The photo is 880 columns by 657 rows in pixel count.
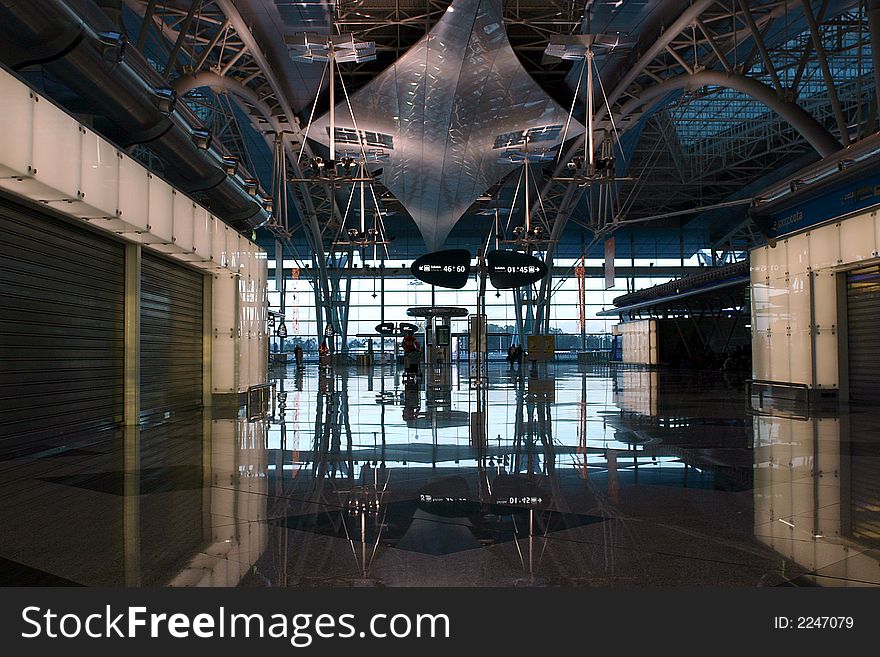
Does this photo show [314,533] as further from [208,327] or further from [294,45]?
[294,45]

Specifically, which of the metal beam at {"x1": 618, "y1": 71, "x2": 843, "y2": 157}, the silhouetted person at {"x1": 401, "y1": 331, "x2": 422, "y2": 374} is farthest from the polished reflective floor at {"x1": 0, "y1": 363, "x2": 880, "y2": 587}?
the silhouetted person at {"x1": 401, "y1": 331, "x2": 422, "y2": 374}

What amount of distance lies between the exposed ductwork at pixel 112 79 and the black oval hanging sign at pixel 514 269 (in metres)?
14.6

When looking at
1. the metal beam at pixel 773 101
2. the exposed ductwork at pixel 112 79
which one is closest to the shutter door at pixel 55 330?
the exposed ductwork at pixel 112 79

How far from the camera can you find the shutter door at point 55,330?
339 inches

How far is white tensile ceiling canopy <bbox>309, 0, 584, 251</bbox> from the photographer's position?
74.5 ft

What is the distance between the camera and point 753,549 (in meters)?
4.19

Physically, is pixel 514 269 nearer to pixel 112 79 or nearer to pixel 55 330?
pixel 112 79

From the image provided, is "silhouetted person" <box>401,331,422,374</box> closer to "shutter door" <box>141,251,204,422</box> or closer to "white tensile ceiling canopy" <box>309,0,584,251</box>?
"shutter door" <box>141,251,204,422</box>

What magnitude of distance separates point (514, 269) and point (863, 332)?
700 inches

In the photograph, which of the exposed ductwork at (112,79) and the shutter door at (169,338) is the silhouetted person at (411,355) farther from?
the shutter door at (169,338)

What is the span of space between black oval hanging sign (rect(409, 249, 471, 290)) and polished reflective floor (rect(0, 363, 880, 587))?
19.2m

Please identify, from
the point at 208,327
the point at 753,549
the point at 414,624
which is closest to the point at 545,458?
the point at 753,549

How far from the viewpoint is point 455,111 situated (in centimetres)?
2803

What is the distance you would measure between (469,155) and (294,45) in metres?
14.8
